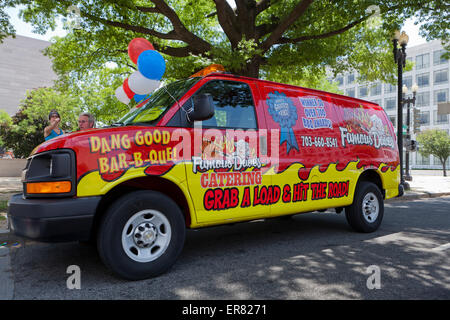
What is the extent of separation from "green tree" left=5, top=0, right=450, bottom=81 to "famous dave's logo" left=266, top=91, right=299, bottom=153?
5137mm

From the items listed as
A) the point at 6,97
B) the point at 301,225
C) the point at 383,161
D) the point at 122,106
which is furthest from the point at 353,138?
the point at 6,97

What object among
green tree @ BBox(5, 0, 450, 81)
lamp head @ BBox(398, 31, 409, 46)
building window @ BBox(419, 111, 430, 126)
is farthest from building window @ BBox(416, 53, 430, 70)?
lamp head @ BBox(398, 31, 409, 46)

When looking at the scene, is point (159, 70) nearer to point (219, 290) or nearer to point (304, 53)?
point (219, 290)

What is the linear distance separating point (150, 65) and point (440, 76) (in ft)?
213

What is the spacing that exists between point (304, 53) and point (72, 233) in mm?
11307

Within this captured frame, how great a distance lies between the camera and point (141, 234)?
3.35 meters

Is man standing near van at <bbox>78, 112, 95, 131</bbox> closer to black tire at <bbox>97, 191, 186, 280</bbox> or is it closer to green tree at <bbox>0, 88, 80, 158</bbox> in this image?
black tire at <bbox>97, 191, 186, 280</bbox>

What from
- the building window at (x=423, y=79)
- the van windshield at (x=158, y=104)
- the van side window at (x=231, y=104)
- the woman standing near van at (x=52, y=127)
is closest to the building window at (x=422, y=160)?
the building window at (x=423, y=79)

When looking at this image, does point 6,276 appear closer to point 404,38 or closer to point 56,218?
point 56,218

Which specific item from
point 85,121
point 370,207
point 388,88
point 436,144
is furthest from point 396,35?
point 388,88

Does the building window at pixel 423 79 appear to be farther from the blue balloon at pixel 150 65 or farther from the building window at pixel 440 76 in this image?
the blue balloon at pixel 150 65

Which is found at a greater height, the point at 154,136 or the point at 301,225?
the point at 154,136

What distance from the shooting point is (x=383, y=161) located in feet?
19.7

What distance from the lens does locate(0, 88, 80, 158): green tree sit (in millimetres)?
27500
